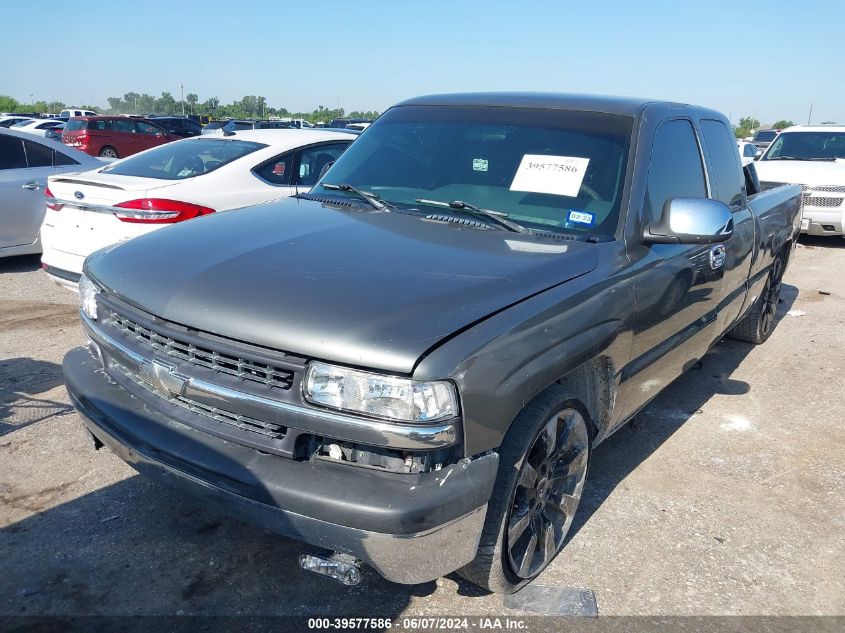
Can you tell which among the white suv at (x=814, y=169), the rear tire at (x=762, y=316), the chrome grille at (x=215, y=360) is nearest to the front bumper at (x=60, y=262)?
the chrome grille at (x=215, y=360)

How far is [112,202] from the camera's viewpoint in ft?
18.0

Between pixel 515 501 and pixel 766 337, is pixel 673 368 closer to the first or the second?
pixel 515 501

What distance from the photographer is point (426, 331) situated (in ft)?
7.43

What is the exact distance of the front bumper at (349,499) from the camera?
2184 mm

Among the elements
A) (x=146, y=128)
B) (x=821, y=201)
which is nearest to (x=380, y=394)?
(x=821, y=201)

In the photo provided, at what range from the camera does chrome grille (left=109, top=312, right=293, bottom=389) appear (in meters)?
2.34

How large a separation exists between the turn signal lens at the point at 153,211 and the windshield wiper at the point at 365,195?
6.40 ft

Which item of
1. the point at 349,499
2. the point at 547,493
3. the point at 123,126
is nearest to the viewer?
the point at 349,499

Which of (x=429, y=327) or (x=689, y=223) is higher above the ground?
(x=689, y=223)

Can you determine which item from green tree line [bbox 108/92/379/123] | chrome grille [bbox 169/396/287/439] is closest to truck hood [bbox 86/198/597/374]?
chrome grille [bbox 169/396/287/439]

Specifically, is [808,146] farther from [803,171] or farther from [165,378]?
[165,378]

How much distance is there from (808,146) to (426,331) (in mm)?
12121

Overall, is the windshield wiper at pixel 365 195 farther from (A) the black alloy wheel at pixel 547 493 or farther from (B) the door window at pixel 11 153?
(B) the door window at pixel 11 153

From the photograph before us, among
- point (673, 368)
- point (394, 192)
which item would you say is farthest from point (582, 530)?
point (394, 192)
